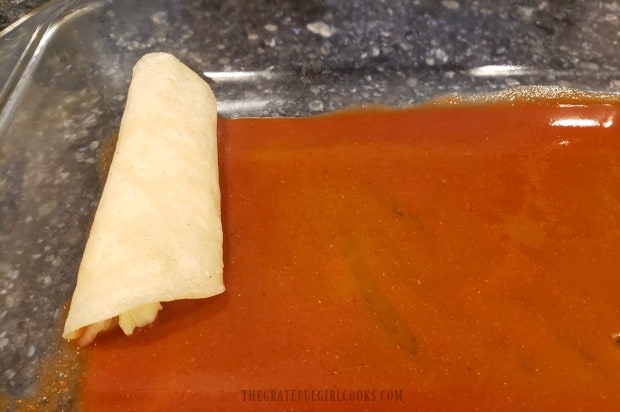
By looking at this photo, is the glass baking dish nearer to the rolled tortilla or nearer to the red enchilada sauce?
the red enchilada sauce

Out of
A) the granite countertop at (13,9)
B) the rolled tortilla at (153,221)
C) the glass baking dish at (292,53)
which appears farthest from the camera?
the granite countertop at (13,9)

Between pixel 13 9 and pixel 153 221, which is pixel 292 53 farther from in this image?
pixel 13 9

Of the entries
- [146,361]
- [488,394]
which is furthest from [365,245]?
[146,361]

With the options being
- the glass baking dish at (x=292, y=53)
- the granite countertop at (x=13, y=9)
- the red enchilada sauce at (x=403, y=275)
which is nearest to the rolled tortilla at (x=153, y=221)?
the red enchilada sauce at (x=403, y=275)

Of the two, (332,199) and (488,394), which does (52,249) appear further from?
(488,394)

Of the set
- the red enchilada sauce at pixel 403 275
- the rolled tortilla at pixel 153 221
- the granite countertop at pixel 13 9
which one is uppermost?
the granite countertop at pixel 13 9

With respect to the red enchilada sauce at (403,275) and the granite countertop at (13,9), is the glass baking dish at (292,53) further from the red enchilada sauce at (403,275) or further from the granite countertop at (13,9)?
the granite countertop at (13,9)

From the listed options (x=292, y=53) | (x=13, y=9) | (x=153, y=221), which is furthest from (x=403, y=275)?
(x=13, y=9)

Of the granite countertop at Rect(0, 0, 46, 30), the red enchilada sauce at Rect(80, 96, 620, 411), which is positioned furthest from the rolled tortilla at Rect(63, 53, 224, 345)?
the granite countertop at Rect(0, 0, 46, 30)
